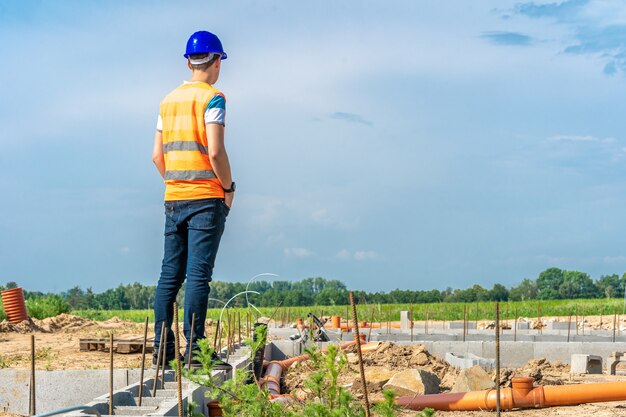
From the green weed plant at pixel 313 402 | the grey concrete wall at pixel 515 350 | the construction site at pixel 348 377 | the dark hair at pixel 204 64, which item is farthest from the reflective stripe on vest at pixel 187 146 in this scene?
the grey concrete wall at pixel 515 350

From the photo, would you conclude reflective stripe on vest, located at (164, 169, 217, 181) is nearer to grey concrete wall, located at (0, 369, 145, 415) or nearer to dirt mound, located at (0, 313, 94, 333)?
grey concrete wall, located at (0, 369, 145, 415)

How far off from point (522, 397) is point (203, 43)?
10.2 ft

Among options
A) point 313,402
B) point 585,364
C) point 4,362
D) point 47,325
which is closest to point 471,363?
point 585,364

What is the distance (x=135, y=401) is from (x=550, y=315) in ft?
55.2

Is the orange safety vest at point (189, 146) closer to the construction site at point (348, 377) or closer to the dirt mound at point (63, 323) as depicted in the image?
the construction site at point (348, 377)

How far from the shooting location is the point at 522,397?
5844 millimetres

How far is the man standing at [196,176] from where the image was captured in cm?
559

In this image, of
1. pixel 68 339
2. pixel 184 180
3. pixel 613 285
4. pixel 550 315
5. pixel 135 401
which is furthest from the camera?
pixel 613 285

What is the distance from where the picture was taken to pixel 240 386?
389 centimetres

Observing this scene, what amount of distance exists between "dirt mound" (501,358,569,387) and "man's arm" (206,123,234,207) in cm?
284

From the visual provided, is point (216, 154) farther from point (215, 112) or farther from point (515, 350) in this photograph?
point (515, 350)

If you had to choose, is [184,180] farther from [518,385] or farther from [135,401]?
[518,385]

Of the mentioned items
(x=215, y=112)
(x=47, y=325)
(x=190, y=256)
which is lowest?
(x=47, y=325)

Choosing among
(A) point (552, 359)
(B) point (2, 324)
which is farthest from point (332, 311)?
(A) point (552, 359)
